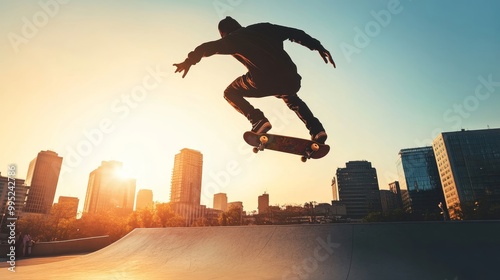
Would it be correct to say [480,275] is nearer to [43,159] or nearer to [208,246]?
[208,246]

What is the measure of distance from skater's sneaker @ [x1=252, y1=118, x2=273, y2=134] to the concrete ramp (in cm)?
316

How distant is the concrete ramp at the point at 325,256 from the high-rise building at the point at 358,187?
159828 millimetres

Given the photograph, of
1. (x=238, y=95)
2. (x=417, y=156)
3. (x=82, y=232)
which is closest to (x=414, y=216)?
(x=417, y=156)

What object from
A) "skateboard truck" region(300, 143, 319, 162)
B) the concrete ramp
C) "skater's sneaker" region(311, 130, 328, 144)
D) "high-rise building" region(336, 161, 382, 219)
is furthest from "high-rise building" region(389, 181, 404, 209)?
"skater's sneaker" region(311, 130, 328, 144)

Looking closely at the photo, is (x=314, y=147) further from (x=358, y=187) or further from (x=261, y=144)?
(x=358, y=187)

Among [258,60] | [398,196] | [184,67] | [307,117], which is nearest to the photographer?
[184,67]

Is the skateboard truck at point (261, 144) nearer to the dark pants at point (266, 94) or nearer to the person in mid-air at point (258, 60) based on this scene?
the person in mid-air at point (258, 60)

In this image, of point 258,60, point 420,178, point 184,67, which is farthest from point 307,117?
point 420,178

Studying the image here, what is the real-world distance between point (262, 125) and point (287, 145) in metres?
1.06

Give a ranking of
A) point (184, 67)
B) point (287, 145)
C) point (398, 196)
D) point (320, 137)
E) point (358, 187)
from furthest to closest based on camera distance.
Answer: point (398, 196), point (358, 187), point (287, 145), point (320, 137), point (184, 67)

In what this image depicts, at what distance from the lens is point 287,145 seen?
661cm

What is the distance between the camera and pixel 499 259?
516 centimetres

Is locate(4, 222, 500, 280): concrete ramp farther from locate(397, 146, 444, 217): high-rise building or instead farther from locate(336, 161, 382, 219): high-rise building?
locate(336, 161, 382, 219): high-rise building

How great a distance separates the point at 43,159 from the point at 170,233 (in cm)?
18864
